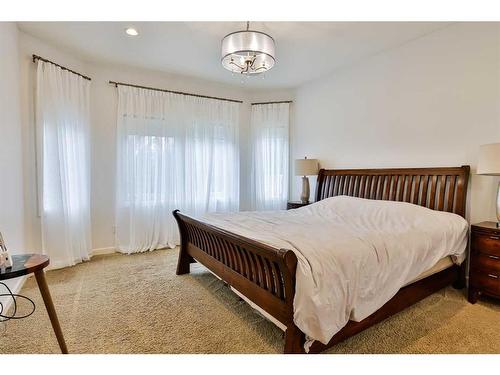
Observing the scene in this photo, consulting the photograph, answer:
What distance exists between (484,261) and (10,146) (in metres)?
4.60

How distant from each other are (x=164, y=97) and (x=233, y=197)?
203 centimetres

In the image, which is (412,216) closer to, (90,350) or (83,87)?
(90,350)

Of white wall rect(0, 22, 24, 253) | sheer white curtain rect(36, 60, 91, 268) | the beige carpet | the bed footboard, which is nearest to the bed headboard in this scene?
the beige carpet

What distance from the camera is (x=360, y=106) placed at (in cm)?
380

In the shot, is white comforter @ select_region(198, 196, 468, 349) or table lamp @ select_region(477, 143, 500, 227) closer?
white comforter @ select_region(198, 196, 468, 349)

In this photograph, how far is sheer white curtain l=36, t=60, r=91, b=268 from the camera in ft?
10.4

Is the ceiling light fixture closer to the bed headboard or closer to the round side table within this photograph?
the bed headboard

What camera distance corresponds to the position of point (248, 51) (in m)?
2.38

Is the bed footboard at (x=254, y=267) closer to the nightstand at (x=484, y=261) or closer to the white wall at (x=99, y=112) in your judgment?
the white wall at (x=99, y=112)

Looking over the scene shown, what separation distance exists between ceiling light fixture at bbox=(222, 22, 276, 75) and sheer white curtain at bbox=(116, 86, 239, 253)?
184cm

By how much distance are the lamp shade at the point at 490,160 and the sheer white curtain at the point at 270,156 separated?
2.93 metres

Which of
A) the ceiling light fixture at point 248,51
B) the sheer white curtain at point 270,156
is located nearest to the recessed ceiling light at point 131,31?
the ceiling light fixture at point 248,51
